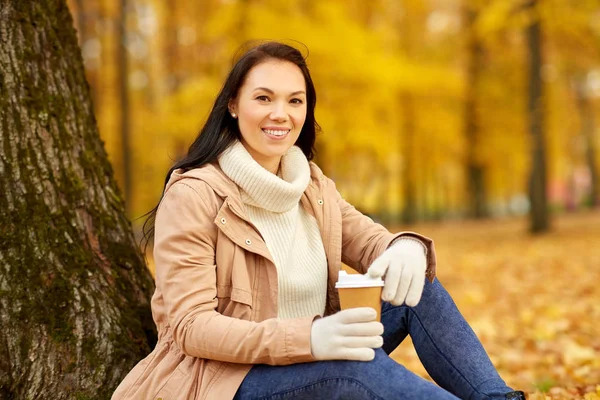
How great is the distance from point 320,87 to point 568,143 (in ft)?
51.8

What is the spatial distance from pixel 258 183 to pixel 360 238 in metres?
0.58

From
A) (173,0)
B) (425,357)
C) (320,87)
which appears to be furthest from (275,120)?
(173,0)

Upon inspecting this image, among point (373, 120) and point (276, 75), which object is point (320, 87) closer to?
point (373, 120)

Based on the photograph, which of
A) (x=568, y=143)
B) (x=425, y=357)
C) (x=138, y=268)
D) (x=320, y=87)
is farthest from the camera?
(x=568, y=143)

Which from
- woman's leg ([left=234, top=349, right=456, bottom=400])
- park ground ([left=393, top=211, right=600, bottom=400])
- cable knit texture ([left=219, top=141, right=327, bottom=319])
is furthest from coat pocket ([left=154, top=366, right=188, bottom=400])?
park ground ([left=393, top=211, right=600, bottom=400])

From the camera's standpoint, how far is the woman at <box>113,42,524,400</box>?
6.14ft

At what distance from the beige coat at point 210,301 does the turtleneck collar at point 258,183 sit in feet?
0.14

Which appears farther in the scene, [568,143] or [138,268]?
[568,143]

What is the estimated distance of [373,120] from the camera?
12383 mm

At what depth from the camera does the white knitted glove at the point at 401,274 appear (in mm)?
2025

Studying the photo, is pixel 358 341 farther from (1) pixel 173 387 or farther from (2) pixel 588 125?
(2) pixel 588 125

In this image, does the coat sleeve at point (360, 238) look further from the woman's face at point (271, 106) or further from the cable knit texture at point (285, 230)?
the woman's face at point (271, 106)

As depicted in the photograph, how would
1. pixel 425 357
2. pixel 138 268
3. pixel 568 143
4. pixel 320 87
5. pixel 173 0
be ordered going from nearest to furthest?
pixel 425 357 → pixel 138 268 → pixel 320 87 → pixel 173 0 → pixel 568 143

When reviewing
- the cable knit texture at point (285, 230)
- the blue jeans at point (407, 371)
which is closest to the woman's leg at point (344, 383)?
the blue jeans at point (407, 371)
